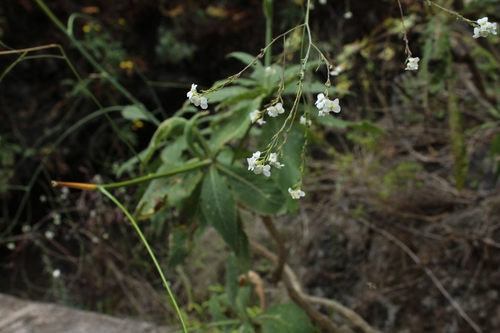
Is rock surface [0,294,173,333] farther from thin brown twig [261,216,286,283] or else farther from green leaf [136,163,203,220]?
green leaf [136,163,203,220]

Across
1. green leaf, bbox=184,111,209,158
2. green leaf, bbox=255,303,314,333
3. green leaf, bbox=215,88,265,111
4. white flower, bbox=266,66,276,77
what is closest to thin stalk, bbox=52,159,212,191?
green leaf, bbox=184,111,209,158

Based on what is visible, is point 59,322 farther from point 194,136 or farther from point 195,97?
point 195,97

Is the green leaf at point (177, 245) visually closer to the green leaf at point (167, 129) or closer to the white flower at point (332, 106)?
the green leaf at point (167, 129)

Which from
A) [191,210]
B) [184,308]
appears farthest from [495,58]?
[184,308]

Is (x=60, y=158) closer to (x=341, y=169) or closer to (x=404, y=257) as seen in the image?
(x=341, y=169)

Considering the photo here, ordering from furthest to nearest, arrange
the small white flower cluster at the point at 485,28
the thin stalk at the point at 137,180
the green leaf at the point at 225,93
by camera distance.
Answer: the green leaf at the point at 225,93 < the thin stalk at the point at 137,180 < the small white flower cluster at the point at 485,28

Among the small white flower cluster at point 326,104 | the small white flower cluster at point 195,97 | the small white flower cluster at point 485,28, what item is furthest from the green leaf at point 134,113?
the small white flower cluster at point 485,28
